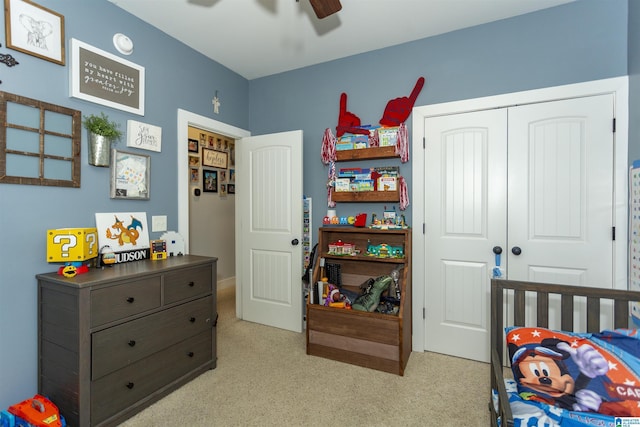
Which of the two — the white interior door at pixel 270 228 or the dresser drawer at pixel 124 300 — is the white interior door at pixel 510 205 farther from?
the dresser drawer at pixel 124 300

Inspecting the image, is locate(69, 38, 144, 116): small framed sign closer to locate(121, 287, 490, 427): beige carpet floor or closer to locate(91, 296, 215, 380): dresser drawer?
locate(91, 296, 215, 380): dresser drawer

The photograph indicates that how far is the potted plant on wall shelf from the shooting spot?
6.59 feet

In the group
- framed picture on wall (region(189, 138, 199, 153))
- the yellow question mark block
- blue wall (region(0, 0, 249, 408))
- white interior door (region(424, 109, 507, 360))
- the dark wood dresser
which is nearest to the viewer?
the dark wood dresser

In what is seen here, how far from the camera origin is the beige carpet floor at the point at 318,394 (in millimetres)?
1796

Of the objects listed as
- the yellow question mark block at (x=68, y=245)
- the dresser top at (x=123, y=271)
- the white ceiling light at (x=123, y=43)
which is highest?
the white ceiling light at (x=123, y=43)

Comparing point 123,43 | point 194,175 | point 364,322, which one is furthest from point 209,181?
point 364,322

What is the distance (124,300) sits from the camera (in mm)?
1757

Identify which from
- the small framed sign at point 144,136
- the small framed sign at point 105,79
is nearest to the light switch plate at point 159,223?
the small framed sign at point 144,136

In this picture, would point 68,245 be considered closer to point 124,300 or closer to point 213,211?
point 124,300

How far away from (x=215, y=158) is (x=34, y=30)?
2658 millimetres

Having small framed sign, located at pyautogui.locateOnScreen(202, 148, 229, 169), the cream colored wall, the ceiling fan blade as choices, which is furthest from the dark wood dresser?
small framed sign, located at pyautogui.locateOnScreen(202, 148, 229, 169)

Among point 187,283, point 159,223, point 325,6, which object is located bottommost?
point 187,283

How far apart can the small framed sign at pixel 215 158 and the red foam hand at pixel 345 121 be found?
2.15m

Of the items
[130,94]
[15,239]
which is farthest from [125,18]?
[15,239]
